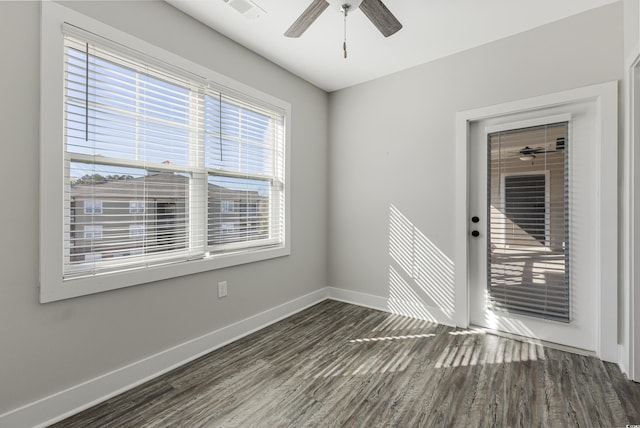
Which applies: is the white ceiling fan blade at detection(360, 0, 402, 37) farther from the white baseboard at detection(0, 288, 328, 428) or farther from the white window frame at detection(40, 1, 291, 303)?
the white baseboard at detection(0, 288, 328, 428)

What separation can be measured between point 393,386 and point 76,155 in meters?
2.50

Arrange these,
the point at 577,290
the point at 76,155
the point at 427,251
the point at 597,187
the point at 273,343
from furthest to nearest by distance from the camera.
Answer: the point at 427,251
the point at 273,343
the point at 577,290
the point at 597,187
the point at 76,155

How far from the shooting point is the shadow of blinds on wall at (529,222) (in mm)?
2514

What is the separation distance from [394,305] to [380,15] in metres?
2.79

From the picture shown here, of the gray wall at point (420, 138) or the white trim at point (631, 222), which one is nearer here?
the white trim at point (631, 222)

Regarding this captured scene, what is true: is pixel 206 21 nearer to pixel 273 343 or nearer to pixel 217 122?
pixel 217 122

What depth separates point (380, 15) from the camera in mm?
1925

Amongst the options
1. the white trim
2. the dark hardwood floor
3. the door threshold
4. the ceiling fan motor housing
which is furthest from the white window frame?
the white trim

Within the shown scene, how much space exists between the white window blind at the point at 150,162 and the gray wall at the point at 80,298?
17cm

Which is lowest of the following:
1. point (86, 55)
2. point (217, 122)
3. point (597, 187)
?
point (597, 187)

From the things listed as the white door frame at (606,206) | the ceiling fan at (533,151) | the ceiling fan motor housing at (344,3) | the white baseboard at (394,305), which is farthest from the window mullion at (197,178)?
the white door frame at (606,206)

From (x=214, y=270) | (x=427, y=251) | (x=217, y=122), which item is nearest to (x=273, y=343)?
(x=214, y=270)

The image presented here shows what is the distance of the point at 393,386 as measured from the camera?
6.59 ft

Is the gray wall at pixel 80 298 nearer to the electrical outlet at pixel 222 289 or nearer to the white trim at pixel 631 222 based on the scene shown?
the electrical outlet at pixel 222 289
